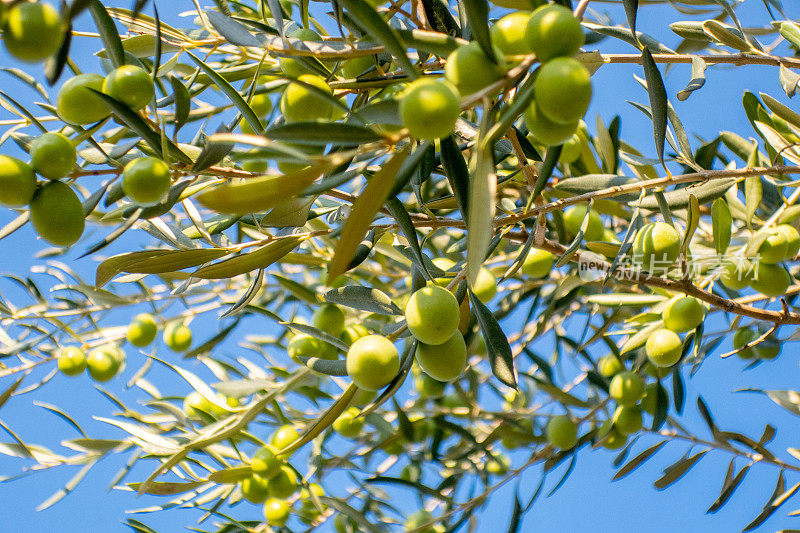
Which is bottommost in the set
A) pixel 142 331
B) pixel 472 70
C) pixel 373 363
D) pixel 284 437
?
pixel 373 363

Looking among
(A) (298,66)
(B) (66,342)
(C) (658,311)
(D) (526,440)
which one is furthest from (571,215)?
(B) (66,342)

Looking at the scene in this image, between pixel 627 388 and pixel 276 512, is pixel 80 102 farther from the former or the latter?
pixel 627 388

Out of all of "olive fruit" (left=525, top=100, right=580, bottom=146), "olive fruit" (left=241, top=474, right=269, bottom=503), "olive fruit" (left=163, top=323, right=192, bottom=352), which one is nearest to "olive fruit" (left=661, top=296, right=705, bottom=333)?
"olive fruit" (left=525, top=100, right=580, bottom=146)

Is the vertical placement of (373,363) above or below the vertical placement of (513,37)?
below

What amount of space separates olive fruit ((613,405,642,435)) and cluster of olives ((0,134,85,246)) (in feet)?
4.41

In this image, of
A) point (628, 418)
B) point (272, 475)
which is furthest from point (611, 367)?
point (272, 475)

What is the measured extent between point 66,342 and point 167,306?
0.31 metres

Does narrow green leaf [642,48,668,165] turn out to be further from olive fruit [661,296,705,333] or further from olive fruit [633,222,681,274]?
olive fruit [661,296,705,333]

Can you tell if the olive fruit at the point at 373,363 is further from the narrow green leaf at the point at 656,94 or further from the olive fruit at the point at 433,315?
the narrow green leaf at the point at 656,94

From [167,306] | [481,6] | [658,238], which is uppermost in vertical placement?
[167,306]

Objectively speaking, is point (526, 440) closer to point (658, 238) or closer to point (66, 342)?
point (658, 238)

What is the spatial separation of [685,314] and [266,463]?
35.9 inches

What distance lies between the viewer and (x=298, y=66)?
89 cm

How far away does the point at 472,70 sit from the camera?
600 mm
